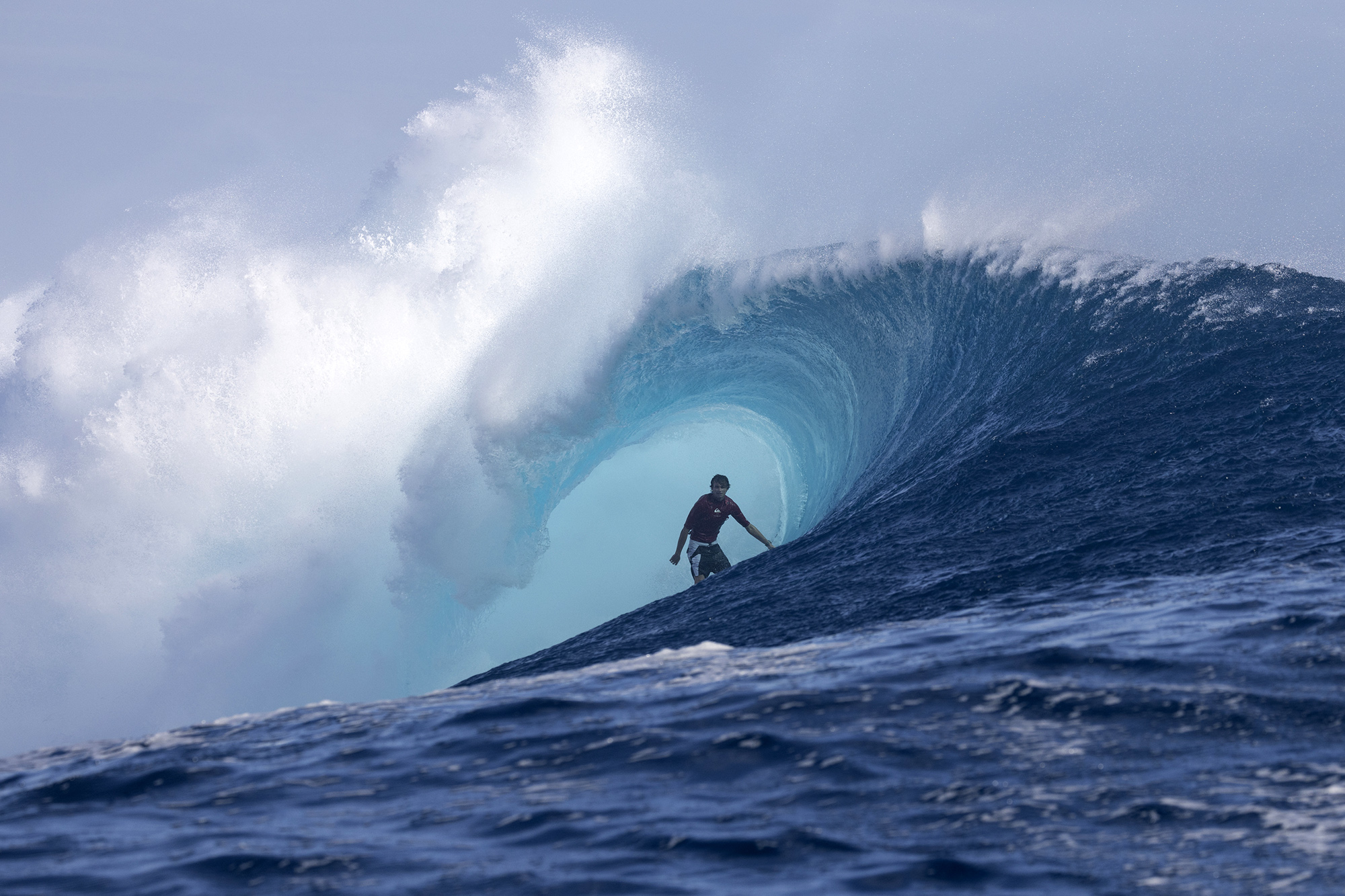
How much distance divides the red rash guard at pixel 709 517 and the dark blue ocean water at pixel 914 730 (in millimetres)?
1835

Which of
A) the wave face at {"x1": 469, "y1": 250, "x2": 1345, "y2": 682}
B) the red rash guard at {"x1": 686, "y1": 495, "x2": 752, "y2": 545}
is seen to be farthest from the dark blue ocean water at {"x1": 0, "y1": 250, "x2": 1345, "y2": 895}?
the red rash guard at {"x1": 686, "y1": 495, "x2": 752, "y2": 545}

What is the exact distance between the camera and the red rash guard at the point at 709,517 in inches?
401

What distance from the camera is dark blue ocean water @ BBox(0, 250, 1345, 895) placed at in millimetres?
2703

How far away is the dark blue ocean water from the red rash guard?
72.2 inches

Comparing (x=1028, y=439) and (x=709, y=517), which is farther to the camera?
(x=709, y=517)

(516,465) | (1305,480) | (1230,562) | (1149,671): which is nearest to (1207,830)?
(1149,671)

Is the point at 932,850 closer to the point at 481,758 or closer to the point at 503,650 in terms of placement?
the point at 481,758

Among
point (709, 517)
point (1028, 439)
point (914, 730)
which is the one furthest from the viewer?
point (709, 517)

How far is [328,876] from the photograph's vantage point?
8.94 feet

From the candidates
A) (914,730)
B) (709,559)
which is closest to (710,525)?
(709,559)

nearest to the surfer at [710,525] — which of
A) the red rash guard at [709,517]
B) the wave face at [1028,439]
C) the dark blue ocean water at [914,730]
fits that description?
the red rash guard at [709,517]

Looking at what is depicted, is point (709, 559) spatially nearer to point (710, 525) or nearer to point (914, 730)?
point (710, 525)

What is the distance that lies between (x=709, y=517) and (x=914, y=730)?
22.1 feet

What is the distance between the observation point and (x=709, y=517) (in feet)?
33.4
